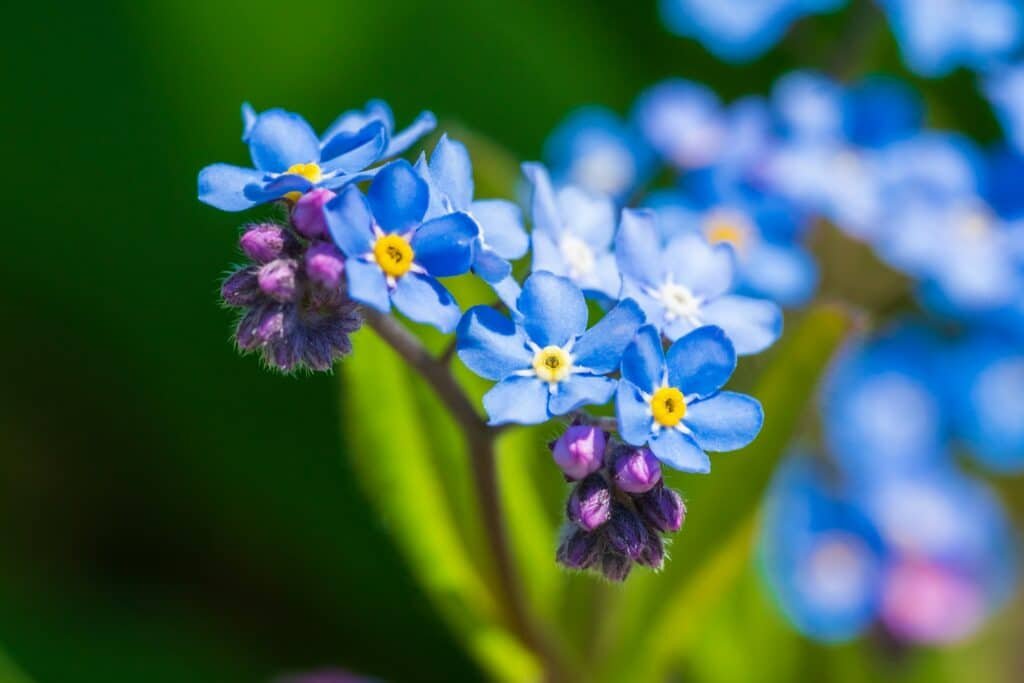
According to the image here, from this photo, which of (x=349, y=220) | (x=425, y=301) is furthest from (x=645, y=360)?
(x=349, y=220)

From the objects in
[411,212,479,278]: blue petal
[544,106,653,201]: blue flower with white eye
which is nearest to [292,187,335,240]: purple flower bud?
[411,212,479,278]: blue petal

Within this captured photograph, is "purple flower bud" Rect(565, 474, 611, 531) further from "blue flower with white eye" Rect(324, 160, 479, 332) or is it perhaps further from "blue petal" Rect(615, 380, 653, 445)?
"blue flower with white eye" Rect(324, 160, 479, 332)

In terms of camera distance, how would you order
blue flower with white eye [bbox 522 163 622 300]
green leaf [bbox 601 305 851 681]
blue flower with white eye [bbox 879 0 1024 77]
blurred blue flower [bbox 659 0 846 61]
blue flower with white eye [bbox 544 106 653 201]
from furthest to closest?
1. blue flower with white eye [bbox 544 106 653 201]
2. blurred blue flower [bbox 659 0 846 61]
3. blue flower with white eye [bbox 879 0 1024 77]
4. green leaf [bbox 601 305 851 681]
5. blue flower with white eye [bbox 522 163 622 300]

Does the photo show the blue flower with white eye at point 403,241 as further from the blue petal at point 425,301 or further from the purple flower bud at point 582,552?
the purple flower bud at point 582,552

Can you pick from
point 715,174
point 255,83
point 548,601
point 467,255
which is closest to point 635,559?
point 467,255

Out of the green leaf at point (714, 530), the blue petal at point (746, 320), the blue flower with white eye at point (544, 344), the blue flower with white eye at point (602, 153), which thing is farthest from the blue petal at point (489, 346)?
the blue flower with white eye at point (602, 153)

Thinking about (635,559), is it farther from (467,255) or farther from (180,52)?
(180,52)
